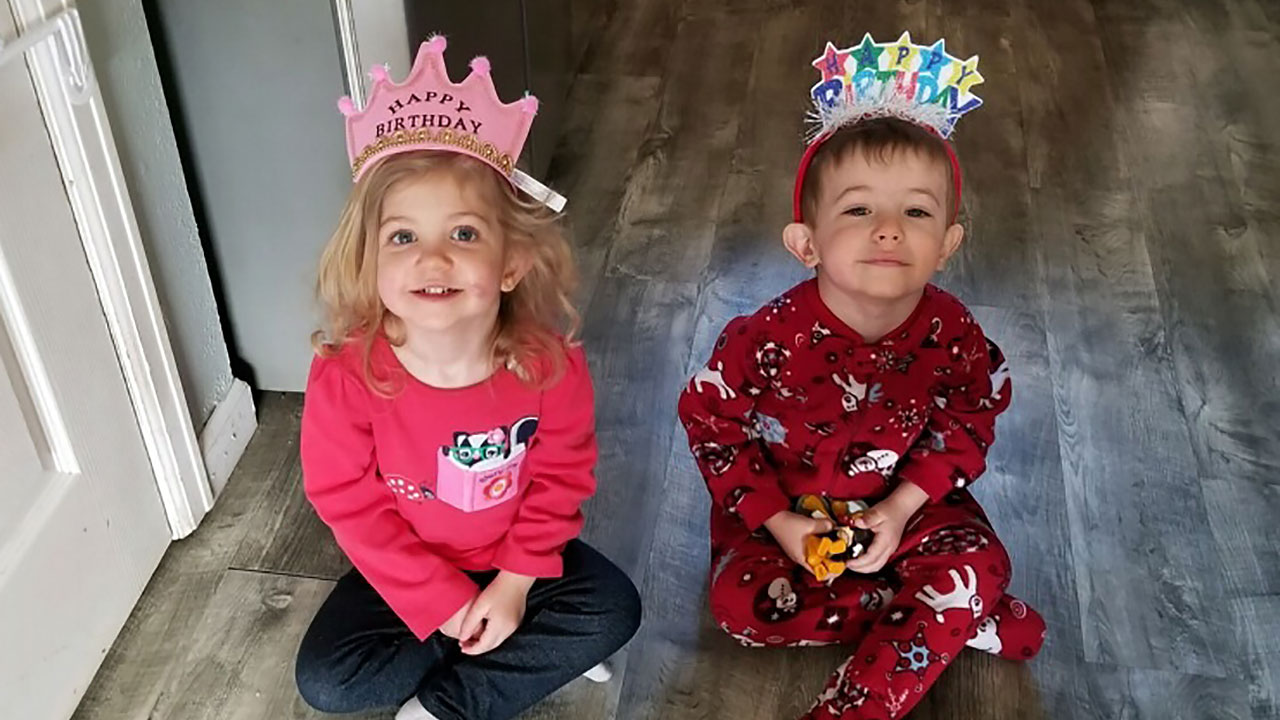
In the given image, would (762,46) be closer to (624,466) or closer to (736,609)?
(624,466)

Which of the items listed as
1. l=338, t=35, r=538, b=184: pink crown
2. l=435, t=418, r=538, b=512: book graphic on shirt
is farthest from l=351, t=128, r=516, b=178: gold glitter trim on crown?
l=435, t=418, r=538, b=512: book graphic on shirt

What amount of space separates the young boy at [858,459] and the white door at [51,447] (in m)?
0.60

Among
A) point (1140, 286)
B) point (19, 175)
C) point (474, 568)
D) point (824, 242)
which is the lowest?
point (1140, 286)

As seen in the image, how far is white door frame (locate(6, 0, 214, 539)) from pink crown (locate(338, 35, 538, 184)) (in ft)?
0.92

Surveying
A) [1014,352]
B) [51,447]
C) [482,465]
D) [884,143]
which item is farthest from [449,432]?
[1014,352]

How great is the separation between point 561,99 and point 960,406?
1235 mm

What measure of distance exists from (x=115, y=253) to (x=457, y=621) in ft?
1.63

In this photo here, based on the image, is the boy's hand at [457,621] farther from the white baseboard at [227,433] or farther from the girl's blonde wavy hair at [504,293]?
the white baseboard at [227,433]

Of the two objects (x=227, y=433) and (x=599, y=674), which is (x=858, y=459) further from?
(x=227, y=433)

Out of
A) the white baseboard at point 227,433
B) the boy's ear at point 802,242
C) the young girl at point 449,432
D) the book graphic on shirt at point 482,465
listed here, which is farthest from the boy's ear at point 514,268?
the white baseboard at point 227,433

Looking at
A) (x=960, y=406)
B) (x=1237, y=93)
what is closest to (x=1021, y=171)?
(x=1237, y=93)

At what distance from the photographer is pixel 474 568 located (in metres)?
1.26

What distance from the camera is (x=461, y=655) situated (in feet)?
4.10

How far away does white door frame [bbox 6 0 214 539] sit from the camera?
1120 mm
